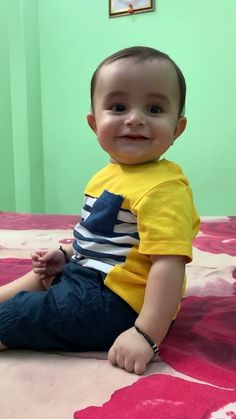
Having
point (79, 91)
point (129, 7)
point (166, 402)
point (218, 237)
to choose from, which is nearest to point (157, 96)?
point (166, 402)

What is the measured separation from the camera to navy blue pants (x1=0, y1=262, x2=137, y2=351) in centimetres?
69

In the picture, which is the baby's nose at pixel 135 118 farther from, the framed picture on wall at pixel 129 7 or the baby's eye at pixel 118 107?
the framed picture on wall at pixel 129 7

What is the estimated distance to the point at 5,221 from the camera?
1853mm

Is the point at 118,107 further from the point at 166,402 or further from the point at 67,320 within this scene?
the point at 166,402

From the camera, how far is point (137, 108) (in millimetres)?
747

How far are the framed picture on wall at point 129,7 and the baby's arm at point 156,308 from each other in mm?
2137

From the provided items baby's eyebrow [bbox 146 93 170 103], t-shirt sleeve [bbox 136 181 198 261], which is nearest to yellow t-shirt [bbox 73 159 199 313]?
t-shirt sleeve [bbox 136 181 198 261]

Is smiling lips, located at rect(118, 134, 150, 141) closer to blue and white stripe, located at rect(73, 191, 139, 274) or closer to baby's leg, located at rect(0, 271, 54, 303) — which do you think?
blue and white stripe, located at rect(73, 191, 139, 274)

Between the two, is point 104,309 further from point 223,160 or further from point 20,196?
point 20,196

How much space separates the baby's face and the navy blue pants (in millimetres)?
239

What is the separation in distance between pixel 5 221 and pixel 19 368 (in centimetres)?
127

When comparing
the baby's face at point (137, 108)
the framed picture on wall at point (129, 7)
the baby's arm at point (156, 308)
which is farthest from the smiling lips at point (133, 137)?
the framed picture on wall at point (129, 7)

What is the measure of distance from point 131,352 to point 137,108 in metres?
0.38

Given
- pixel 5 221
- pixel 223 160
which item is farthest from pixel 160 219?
pixel 223 160
